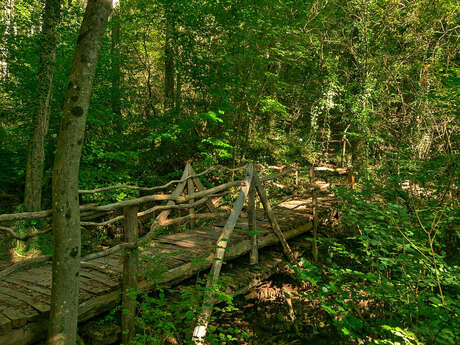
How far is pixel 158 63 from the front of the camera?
42.4ft

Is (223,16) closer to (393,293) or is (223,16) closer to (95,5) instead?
(95,5)

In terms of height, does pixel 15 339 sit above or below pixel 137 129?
below

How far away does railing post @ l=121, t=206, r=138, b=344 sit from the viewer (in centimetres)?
307

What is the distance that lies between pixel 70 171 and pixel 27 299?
140 centimetres

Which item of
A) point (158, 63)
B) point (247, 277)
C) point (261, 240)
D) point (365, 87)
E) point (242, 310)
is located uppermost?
point (158, 63)

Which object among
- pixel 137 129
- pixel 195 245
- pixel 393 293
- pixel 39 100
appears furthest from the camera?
pixel 137 129

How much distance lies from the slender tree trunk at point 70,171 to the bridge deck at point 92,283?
35 cm

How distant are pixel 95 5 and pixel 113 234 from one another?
7693 mm

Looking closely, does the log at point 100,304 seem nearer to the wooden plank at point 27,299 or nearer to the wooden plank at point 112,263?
the wooden plank at point 27,299

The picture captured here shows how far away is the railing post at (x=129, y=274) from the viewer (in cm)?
307

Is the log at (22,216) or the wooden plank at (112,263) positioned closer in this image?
the log at (22,216)

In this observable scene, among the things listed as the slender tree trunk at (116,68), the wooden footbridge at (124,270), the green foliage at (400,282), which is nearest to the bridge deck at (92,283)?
the wooden footbridge at (124,270)

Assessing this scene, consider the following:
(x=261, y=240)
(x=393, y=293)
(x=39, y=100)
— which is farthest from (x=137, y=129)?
(x=393, y=293)

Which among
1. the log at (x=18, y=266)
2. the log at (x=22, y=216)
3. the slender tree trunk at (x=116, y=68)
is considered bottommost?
the log at (x=18, y=266)
